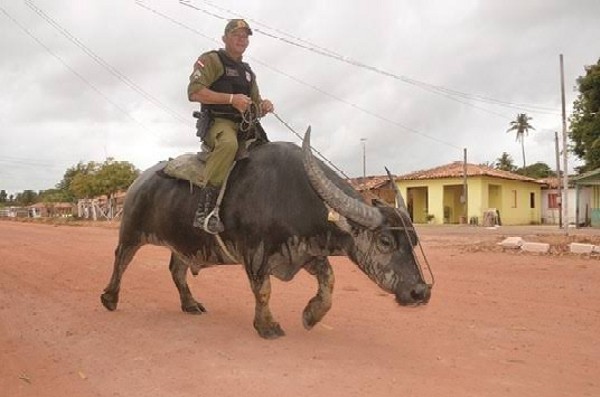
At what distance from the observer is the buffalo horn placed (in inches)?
200

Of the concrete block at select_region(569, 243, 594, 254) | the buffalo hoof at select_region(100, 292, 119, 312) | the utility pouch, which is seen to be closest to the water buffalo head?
the utility pouch

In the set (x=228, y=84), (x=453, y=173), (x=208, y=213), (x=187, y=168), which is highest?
(x=453, y=173)

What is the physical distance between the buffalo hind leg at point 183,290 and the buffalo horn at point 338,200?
2.80 metres

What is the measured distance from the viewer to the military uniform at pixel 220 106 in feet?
19.1

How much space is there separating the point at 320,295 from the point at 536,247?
11148 millimetres

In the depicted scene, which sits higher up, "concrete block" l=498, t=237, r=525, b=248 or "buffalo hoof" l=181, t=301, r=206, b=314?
"concrete block" l=498, t=237, r=525, b=248

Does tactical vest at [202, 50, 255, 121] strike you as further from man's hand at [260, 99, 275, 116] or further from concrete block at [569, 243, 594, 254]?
concrete block at [569, 243, 594, 254]

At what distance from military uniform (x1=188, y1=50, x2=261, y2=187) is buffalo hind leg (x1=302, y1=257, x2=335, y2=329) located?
130 centimetres

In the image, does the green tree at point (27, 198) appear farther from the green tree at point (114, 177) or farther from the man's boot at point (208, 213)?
the man's boot at point (208, 213)

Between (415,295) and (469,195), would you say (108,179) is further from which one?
(415,295)

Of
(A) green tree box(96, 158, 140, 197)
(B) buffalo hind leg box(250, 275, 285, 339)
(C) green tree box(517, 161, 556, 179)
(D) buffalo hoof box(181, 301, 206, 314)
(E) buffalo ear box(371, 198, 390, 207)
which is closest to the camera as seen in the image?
(E) buffalo ear box(371, 198, 390, 207)

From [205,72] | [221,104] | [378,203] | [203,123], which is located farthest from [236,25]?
[378,203]

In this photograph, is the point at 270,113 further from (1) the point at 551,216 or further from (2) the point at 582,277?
(1) the point at 551,216

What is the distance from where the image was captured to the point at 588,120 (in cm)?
3519
